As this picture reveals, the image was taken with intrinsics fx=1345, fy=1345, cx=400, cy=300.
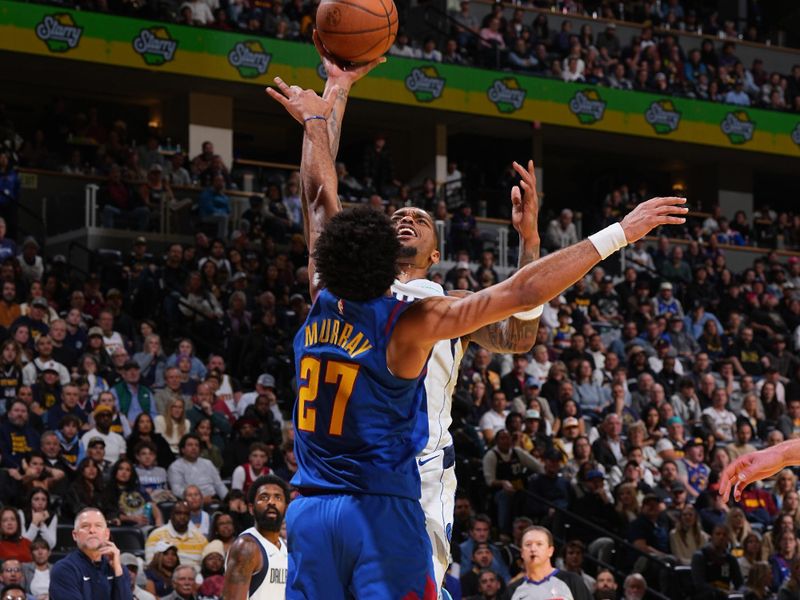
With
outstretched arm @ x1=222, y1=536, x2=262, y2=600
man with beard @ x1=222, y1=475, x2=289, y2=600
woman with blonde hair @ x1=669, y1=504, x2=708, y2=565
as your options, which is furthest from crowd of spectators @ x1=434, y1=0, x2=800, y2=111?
outstretched arm @ x1=222, y1=536, x2=262, y2=600

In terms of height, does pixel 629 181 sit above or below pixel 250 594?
above

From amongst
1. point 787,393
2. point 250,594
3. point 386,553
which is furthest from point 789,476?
point 386,553

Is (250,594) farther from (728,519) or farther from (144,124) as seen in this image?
(144,124)

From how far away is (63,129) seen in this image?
21.8 meters

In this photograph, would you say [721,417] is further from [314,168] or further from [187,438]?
[314,168]

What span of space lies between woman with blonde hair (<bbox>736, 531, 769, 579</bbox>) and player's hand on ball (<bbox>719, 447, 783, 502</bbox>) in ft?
29.1

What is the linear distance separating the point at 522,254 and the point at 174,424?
886 centimetres

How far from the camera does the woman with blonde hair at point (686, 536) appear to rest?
1406 centimetres

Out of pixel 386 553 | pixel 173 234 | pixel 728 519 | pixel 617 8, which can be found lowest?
pixel 728 519

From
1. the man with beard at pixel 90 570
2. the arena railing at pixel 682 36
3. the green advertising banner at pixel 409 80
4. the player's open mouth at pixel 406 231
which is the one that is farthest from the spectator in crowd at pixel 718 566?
the arena railing at pixel 682 36

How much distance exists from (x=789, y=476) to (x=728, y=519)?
187cm

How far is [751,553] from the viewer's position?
13875mm

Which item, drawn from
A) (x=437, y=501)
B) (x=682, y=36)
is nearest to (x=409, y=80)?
(x=682, y=36)

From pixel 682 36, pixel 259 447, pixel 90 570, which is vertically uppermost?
pixel 682 36
